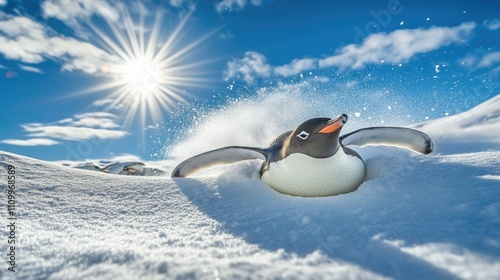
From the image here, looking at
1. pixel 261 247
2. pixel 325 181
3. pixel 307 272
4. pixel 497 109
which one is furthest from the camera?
pixel 497 109

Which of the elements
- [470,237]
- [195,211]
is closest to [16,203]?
[195,211]

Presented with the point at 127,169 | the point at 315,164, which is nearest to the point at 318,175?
the point at 315,164

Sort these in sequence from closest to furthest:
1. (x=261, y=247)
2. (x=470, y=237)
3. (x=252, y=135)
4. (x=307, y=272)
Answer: (x=307, y=272) < (x=470, y=237) < (x=261, y=247) < (x=252, y=135)

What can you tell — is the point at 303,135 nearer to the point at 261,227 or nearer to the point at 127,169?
the point at 261,227

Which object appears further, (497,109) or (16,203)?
(497,109)

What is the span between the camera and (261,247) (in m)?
1.26

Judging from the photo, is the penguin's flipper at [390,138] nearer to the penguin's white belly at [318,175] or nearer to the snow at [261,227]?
the snow at [261,227]

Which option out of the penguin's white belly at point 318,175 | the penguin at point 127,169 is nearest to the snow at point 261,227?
the penguin's white belly at point 318,175

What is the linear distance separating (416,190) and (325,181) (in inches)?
27.8

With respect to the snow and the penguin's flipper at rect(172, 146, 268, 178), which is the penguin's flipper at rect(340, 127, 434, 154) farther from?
the penguin's flipper at rect(172, 146, 268, 178)

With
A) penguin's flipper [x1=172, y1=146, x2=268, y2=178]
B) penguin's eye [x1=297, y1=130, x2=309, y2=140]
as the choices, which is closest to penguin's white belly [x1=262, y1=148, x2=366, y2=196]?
penguin's eye [x1=297, y1=130, x2=309, y2=140]

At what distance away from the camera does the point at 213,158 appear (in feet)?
11.5

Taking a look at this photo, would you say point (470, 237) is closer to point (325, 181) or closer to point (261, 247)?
point (261, 247)

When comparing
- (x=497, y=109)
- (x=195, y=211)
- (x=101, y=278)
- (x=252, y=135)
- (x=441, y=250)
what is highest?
(x=252, y=135)
